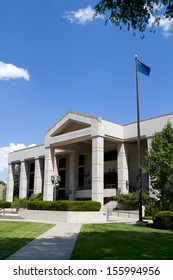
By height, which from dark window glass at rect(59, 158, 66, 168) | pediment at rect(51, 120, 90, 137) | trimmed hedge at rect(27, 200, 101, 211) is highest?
pediment at rect(51, 120, 90, 137)

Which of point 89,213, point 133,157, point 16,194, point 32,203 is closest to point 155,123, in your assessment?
point 133,157

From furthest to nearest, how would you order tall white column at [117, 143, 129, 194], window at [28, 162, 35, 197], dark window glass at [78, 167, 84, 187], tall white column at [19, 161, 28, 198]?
window at [28, 162, 35, 197] → tall white column at [19, 161, 28, 198] → dark window glass at [78, 167, 84, 187] → tall white column at [117, 143, 129, 194]

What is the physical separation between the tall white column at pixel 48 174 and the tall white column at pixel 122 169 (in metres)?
9.35

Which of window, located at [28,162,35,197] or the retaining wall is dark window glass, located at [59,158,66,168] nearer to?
window, located at [28,162,35,197]

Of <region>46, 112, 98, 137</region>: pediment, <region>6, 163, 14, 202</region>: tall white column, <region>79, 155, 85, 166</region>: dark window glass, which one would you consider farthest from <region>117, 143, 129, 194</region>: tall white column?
<region>6, 163, 14, 202</region>: tall white column

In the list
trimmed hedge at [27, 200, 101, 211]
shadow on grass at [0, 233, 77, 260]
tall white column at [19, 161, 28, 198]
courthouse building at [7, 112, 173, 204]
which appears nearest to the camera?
shadow on grass at [0, 233, 77, 260]

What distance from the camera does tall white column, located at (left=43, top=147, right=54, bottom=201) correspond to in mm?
41562

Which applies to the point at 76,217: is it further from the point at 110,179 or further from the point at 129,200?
the point at 110,179

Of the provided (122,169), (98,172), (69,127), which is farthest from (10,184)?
(98,172)

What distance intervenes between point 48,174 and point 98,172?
30.9 ft

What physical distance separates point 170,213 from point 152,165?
3.51 metres

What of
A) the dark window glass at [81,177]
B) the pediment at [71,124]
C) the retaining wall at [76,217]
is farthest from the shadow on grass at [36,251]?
the dark window glass at [81,177]

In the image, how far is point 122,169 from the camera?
37844 millimetres

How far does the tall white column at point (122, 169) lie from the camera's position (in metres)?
37.5
